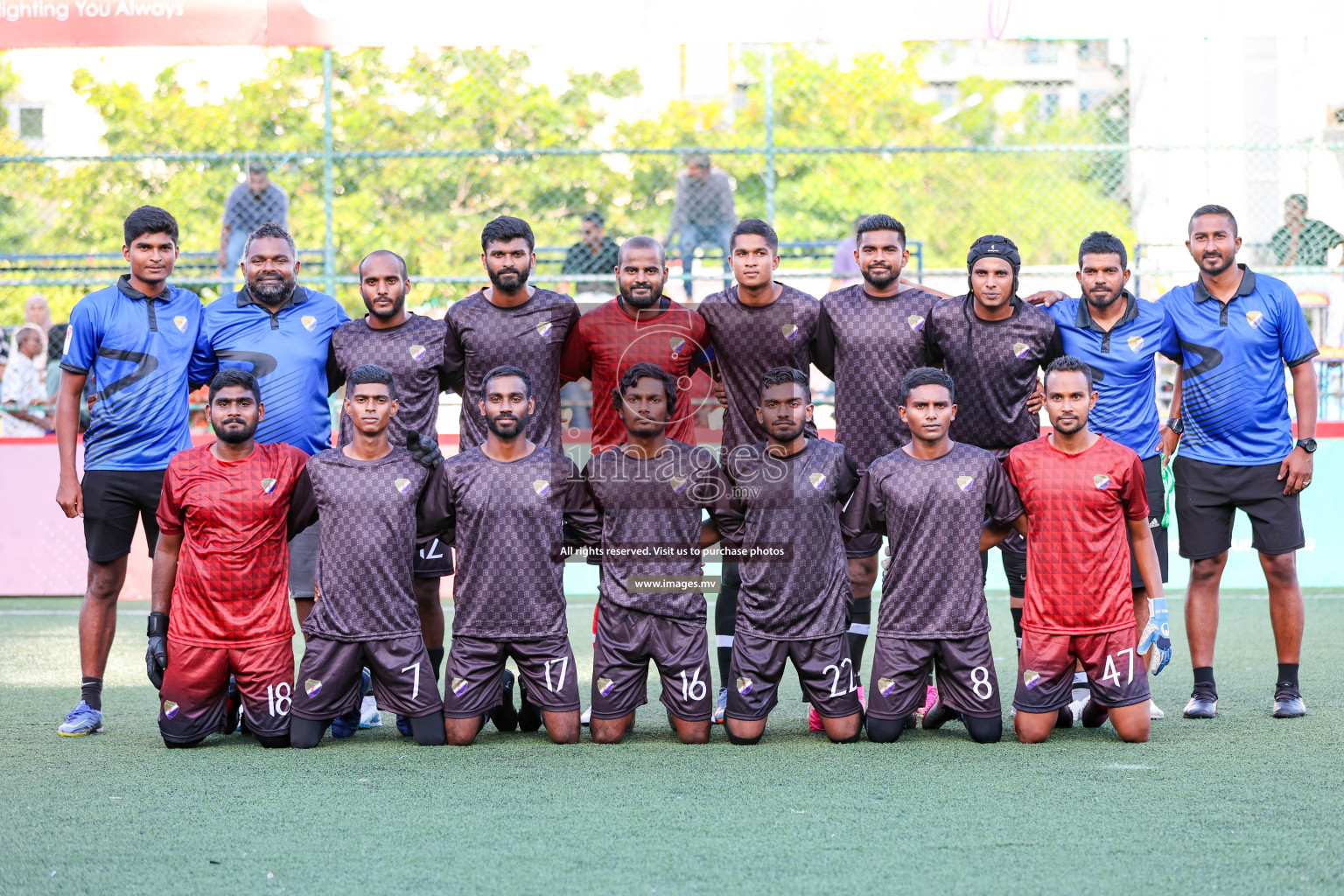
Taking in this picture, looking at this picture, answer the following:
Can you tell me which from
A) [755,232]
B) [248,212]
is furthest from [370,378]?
[248,212]

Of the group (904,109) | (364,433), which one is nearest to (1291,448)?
(364,433)

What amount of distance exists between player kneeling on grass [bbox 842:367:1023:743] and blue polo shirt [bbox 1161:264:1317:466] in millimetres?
1158

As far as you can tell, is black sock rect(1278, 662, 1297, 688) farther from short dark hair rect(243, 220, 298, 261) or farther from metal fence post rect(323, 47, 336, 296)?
metal fence post rect(323, 47, 336, 296)

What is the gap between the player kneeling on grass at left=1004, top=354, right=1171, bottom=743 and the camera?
17.6 feet

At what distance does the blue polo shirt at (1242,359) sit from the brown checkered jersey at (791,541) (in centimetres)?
166

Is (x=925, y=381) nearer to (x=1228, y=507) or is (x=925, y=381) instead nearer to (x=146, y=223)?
(x=1228, y=507)

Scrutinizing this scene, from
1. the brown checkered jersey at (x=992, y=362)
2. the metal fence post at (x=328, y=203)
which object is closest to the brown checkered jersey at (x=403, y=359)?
the brown checkered jersey at (x=992, y=362)

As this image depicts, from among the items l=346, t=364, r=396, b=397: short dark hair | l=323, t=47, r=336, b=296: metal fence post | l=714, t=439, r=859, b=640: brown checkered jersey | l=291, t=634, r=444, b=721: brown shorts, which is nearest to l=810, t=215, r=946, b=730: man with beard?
l=714, t=439, r=859, b=640: brown checkered jersey

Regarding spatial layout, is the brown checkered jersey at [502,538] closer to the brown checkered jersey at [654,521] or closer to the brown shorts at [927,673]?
the brown checkered jersey at [654,521]

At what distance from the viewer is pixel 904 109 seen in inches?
1164

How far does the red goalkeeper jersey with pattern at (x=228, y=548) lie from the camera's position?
548 centimetres

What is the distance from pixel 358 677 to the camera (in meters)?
5.48

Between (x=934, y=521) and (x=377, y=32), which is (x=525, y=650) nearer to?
(x=934, y=521)

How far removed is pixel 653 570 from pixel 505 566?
57 cm
